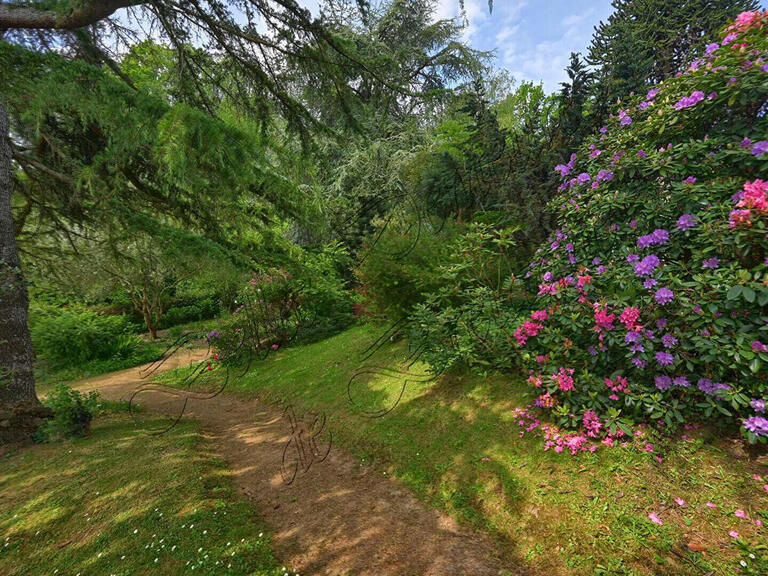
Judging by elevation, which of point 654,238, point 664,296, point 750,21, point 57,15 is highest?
point 57,15

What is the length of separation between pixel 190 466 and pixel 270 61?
5.62 m

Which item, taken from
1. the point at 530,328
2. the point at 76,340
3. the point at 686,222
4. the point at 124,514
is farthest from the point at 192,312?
the point at 686,222

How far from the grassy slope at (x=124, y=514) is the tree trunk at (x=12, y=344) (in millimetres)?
504

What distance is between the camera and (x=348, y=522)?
2.89 metres

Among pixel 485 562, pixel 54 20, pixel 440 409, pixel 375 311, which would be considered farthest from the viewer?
pixel 375 311

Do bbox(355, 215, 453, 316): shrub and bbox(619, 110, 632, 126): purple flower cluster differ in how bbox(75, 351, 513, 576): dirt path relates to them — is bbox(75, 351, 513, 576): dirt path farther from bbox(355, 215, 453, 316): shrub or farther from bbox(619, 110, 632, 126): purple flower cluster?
bbox(619, 110, 632, 126): purple flower cluster

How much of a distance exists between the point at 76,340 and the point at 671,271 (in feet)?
51.6

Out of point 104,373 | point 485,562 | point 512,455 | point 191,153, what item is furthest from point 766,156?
point 104,373

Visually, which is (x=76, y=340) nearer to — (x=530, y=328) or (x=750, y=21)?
(x=530, y=328)

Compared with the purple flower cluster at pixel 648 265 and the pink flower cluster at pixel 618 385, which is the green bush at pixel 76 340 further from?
the purple flower cluster at pixel 648 265

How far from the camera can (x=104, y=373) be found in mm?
10352

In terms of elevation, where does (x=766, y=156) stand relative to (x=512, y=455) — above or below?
above

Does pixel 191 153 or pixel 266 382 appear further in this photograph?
pixel 266 382

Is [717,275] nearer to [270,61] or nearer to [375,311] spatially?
[375,311]
